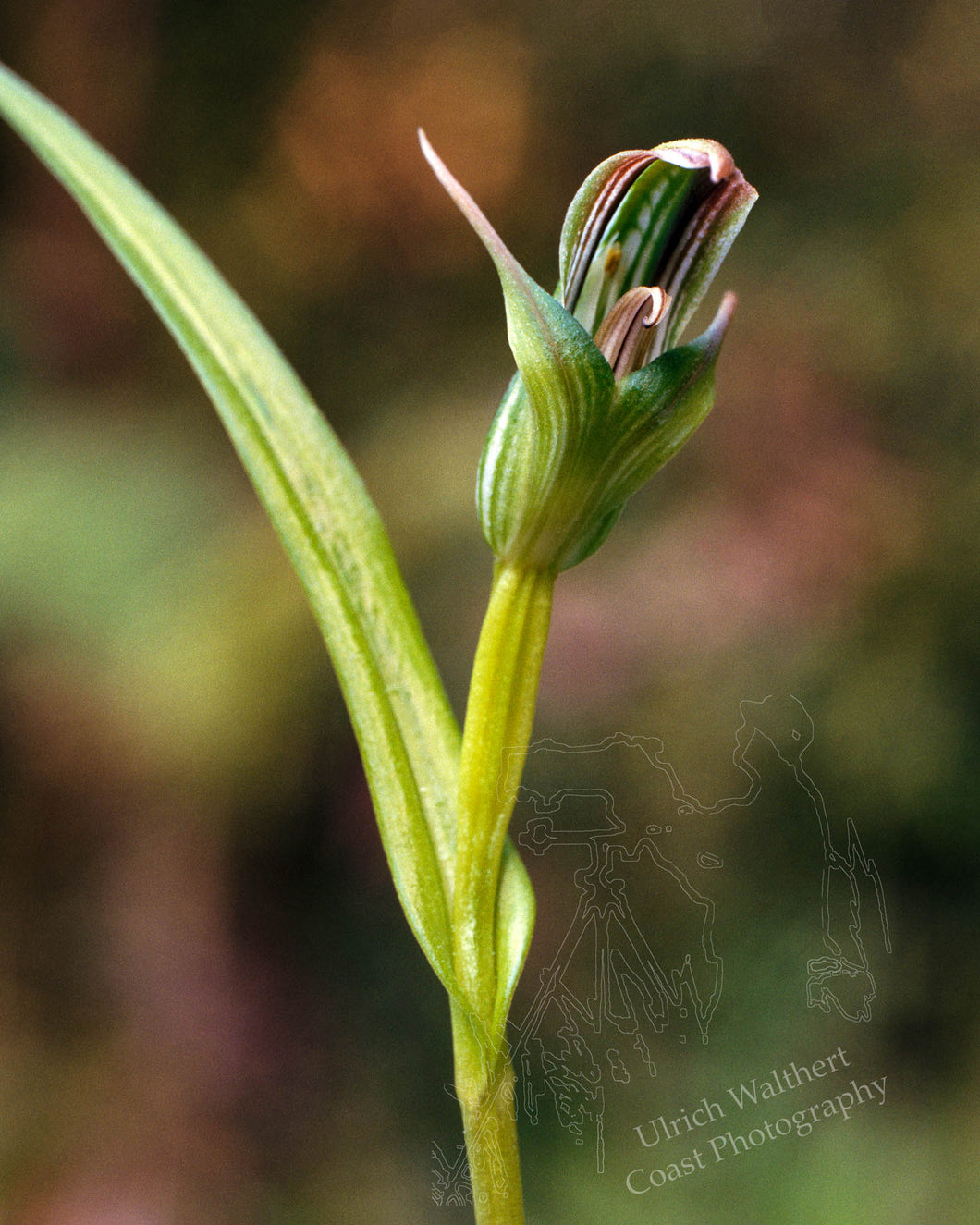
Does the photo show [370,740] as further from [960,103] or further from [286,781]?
[960,103]

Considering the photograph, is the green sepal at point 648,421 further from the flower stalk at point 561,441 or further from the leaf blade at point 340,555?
the leaf blade at point 340,555

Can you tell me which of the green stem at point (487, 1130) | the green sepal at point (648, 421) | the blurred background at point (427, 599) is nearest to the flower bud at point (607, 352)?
the green sepal at point (648, 421)

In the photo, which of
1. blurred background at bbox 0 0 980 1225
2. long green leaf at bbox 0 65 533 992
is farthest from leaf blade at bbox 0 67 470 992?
blurred background at bbox 0 0 980 1225

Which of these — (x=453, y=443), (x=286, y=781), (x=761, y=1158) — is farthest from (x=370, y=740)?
(x=453, y=443)

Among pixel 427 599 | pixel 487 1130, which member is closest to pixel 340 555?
pixel 487 1130

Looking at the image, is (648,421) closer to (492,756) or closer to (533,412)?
(533,412)
